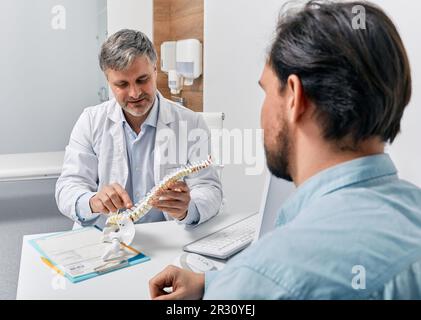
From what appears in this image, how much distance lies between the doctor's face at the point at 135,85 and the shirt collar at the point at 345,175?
1029mm

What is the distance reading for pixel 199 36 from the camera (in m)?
2.62

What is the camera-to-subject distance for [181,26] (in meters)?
2.90

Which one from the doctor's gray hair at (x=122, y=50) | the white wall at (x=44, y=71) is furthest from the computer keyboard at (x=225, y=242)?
the white wall at (x=44, y=71)

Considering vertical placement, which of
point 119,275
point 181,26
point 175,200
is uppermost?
point 181,26

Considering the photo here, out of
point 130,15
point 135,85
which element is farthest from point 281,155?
point 130,15

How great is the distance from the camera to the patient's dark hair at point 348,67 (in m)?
0.61

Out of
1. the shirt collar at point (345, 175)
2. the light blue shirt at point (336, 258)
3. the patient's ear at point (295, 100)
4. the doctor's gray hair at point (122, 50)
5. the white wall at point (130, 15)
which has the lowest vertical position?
the light blue shirt at point (336, 258)

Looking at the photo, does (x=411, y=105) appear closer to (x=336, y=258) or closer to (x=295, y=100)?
(x=295, y=100)

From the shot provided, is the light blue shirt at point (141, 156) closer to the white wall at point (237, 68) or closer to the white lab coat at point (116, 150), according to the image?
the white lab coat at point (116, 150)

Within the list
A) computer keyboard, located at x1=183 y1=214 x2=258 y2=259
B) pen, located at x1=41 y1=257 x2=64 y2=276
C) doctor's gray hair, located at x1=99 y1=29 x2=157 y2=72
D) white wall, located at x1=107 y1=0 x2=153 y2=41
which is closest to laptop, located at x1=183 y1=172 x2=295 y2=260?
computer keyboard, located at x1=183 y1=214 x2=258 y2=259

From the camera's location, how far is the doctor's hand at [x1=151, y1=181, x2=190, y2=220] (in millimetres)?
1225

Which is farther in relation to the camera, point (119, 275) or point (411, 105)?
point (411, 105)

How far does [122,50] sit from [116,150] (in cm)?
36
